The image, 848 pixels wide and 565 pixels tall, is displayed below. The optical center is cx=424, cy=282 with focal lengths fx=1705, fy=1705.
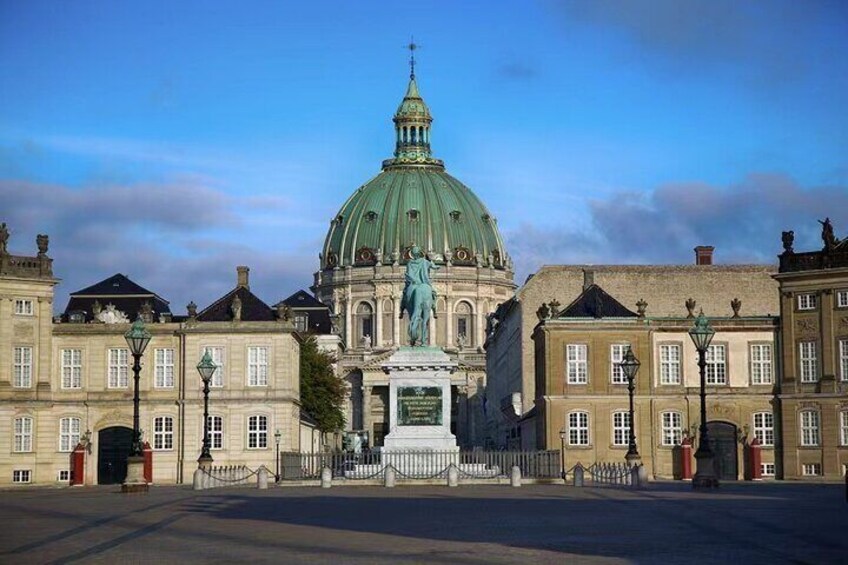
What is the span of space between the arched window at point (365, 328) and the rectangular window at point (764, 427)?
385 feet

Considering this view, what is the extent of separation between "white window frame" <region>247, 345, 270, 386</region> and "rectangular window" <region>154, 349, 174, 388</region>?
3718 millimetres

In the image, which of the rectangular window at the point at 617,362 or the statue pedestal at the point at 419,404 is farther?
the rectangular window at the point at 617,362

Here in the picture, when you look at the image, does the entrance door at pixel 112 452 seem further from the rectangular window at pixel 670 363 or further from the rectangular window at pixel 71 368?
the rectangular window at pixel 670 363

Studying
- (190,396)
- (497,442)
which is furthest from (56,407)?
(497,442)

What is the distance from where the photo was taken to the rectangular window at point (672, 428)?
80.5m

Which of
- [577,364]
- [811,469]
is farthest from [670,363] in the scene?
[811,469]

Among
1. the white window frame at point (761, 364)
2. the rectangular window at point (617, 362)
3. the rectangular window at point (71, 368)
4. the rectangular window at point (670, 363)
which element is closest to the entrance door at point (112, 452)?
the rectangular window at point (71, 368)

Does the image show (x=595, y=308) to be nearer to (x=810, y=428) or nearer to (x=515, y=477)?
(x=810, y=428)

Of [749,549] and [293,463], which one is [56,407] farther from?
[749,549]

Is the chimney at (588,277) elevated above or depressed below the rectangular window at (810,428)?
above

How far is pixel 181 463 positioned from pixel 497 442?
54058 mm

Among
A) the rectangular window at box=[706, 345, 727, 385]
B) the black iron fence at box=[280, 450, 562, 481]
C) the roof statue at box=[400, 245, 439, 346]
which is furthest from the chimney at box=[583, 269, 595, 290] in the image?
the roof statue at box=[400, 245, 439, 346]

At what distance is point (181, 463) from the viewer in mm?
80625

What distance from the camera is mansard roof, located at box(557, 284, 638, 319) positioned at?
82.0 m
